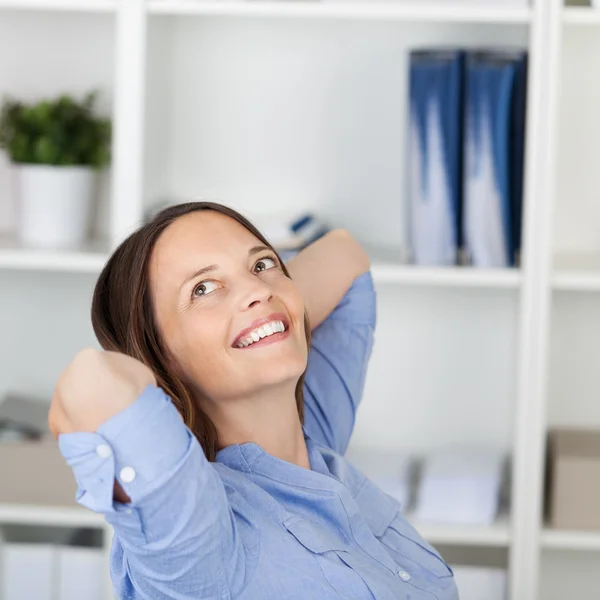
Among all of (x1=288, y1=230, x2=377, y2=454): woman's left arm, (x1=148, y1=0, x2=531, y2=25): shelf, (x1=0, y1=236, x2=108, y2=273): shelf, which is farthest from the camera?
(x1=0, y1=236, x2=108, y2=273): shelf

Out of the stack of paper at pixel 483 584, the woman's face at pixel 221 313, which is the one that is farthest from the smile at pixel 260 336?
the stack of paper at pixel 483 584

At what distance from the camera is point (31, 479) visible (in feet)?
6.69

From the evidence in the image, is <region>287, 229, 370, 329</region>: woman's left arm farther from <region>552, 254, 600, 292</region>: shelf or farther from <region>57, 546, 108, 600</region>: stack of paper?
<region>57, 546, 108, 600</region>: stack of paper

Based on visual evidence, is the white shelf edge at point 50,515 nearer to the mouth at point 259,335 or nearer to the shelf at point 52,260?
the shelf at point 52,260

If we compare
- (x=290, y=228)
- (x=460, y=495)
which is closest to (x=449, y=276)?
(x=290, y=228)

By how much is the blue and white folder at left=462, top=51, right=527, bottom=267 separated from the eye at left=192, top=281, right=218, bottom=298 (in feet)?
3.04

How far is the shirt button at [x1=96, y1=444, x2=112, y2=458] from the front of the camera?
831 mm

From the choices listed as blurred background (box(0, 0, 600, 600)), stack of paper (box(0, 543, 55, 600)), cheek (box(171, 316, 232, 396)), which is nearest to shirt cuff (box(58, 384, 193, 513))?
cheek (box(171, 316, 232, 396))

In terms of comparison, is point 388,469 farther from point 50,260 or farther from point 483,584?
point 50,260

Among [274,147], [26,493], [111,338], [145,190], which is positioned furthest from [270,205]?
[111,338]

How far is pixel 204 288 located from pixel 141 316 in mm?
76

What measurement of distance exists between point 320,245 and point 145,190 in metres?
0.64

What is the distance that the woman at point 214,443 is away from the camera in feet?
2.78

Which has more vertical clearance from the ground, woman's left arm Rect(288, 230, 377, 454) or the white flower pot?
the white flower pot
